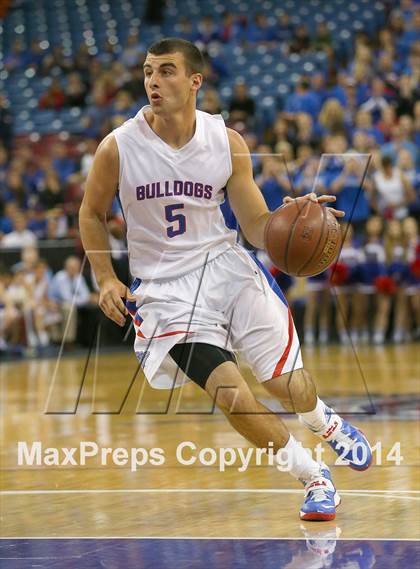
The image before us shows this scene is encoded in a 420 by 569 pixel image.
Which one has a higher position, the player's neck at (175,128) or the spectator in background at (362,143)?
the player's neck at (175,128)

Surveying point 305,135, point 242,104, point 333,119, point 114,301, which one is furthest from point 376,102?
point 114,301

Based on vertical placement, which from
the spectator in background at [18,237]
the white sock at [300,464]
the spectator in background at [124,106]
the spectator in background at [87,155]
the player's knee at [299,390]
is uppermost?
the player's knee at [299,390]

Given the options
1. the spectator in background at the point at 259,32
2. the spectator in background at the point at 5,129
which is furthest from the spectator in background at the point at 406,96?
the spectator in background at the point at 5,129

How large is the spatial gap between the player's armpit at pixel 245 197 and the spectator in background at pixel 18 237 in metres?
10.0

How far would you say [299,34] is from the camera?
18.7m

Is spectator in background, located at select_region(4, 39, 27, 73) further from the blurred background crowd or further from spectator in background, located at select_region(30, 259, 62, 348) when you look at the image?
spectator in background, located at select_region(30, 259, 62, 348)

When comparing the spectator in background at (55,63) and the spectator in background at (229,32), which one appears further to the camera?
the spectator in background at (55,63)

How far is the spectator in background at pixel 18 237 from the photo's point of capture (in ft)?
49.3

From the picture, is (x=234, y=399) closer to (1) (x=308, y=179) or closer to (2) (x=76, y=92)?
(1) (x=308, y=179)

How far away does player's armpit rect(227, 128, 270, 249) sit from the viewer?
16.9ft

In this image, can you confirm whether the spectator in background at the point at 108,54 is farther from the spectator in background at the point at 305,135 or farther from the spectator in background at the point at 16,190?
the spectator in background at the point at 305,135

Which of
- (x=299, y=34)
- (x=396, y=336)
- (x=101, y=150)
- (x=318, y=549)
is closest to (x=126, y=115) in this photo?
(x=299, y=34)

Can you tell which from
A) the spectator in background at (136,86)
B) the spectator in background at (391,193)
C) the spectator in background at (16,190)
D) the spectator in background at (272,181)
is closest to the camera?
the spectator in background at (272,181)

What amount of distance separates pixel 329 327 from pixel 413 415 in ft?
22.2
